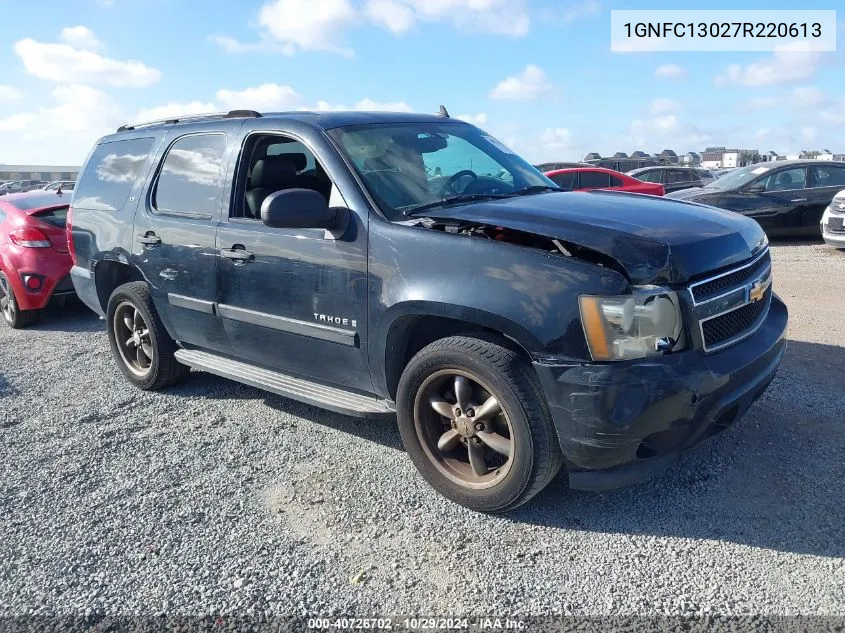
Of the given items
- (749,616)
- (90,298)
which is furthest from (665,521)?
(90,298)

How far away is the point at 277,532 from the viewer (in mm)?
3113

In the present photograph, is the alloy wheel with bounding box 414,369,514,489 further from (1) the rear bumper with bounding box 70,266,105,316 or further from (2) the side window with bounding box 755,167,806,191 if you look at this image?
(2) the side window with bounding box 755,167,806,191

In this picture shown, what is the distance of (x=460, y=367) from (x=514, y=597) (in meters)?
1.00

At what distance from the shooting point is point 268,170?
4.24 meters

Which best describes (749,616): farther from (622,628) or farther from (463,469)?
(463,469)

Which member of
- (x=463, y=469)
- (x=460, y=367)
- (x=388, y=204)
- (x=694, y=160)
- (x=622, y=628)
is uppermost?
(x=694, y=160)

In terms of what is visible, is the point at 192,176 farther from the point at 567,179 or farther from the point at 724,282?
the point at 567,179

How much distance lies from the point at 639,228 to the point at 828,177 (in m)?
11.1

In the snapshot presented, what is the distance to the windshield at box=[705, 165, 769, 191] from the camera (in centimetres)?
1205

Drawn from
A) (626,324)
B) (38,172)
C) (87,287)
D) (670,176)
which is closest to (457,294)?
(626,324)

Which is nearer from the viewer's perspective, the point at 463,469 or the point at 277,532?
the point at 277,532

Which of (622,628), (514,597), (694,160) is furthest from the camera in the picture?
(694,160)

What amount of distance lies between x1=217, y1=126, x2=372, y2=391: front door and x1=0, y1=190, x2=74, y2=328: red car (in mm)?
4112

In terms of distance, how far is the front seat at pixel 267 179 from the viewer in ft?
13.6
